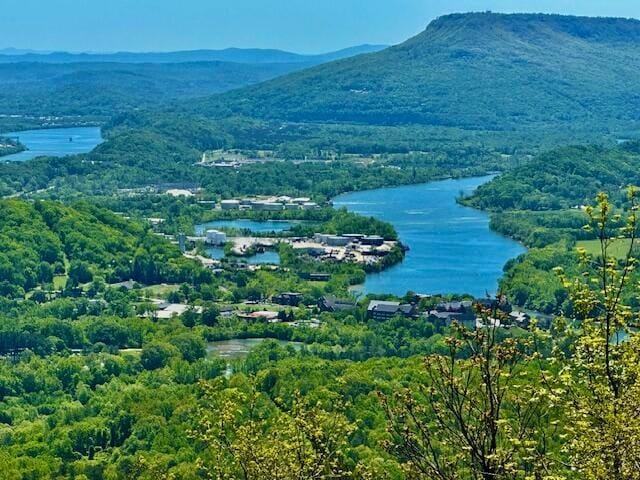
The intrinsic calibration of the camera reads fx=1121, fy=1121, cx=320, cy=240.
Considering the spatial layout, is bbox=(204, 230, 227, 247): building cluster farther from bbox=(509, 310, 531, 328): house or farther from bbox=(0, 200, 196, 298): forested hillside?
bbox=(509, 310, 531, 328): house

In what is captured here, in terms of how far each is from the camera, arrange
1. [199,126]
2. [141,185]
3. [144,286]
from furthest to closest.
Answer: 1. [199,126]
2. [141,185]
3. [144,286]

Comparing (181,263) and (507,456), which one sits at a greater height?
(507,456)

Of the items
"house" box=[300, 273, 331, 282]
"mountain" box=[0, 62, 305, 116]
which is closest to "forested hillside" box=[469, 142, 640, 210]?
"house" box=[300, 273, 331, 282]

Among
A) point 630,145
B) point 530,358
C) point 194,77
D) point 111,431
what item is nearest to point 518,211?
point 630,145

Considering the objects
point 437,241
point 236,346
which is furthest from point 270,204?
point 236,346

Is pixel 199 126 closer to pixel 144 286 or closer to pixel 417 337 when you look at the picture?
pixel 144 286

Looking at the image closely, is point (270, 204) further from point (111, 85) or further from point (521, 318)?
point (111, 85)
